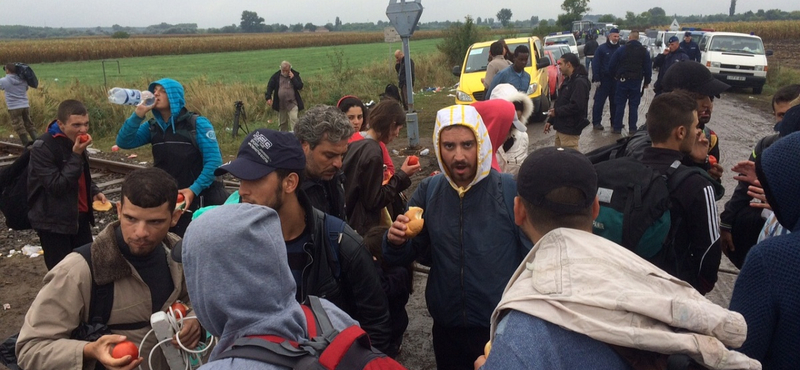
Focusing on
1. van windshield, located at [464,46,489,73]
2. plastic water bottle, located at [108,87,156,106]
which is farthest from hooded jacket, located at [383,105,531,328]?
van windshield, located at [464,46,489,73]

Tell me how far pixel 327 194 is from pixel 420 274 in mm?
2668

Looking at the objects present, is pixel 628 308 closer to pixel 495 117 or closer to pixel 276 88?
pixel 495 117

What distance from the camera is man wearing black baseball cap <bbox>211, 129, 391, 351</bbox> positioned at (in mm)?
2529

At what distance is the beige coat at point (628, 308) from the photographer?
1.26 m

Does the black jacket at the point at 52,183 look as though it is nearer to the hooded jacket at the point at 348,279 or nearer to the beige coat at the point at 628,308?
the hooded jacket at the point at 348,279

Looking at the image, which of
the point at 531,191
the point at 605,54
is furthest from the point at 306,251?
the point at 605,54

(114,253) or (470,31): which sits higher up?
(470,31)

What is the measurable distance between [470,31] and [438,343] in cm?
2463

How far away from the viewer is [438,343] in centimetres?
300

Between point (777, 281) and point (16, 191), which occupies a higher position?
point (777, 281)

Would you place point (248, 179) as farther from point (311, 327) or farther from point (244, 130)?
point (244, 130)

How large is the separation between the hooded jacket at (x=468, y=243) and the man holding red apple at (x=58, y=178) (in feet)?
9.88

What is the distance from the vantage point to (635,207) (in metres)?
2.66

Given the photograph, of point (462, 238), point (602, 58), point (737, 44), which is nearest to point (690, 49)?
point (737, 44)
